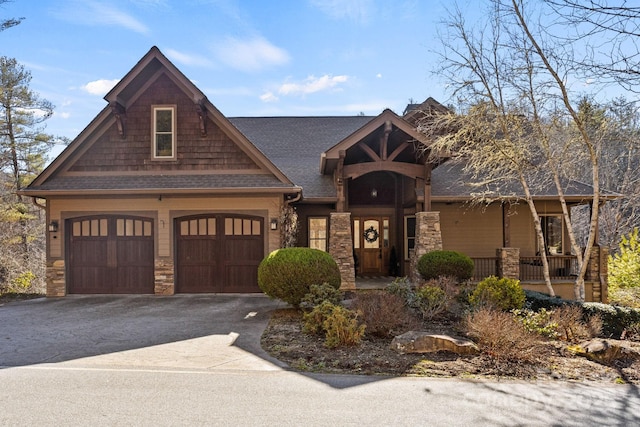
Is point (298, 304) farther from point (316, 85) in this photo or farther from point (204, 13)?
point (316, 85)

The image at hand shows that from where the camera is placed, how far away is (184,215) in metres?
11.8

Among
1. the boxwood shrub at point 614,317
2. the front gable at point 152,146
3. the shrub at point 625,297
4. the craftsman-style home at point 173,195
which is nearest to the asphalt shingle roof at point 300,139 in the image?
the craftsman-style home at point 173,195

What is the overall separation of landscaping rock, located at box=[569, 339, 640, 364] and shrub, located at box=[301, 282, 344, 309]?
14.5 feet

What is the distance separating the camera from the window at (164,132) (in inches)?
473

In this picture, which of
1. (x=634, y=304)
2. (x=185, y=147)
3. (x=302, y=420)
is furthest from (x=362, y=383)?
(x=634, y=304)

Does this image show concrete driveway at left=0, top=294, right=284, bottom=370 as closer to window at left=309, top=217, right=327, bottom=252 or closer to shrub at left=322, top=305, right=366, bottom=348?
shrub at left=322, top=305, right=366, bottom=348

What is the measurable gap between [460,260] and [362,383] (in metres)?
7.41

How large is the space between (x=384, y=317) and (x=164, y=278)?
292 inches

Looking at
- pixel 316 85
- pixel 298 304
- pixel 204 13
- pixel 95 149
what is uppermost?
pixel 316 85

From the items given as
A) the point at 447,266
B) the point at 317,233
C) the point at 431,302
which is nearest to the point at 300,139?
the point at 317,233

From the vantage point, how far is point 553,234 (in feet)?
47.8

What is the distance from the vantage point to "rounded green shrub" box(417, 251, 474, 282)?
11383 mm

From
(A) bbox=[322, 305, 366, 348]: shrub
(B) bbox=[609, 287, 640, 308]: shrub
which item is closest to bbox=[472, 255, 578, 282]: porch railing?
(B) bbox=[609, 287, 640, 308]: shrub

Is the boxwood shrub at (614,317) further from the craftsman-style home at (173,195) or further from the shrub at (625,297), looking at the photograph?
the shrub at (625,297)
